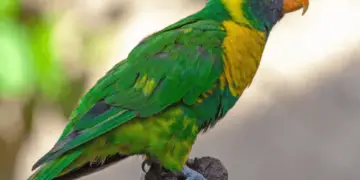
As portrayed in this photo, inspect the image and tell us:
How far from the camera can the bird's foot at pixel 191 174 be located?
1.65 metres

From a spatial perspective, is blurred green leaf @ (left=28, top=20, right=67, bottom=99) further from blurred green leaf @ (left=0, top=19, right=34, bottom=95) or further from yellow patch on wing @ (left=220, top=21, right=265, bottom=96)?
yellow patch on wing @ (left=220, top=21, right=265, bottom=96)

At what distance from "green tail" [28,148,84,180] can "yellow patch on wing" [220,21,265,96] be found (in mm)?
402

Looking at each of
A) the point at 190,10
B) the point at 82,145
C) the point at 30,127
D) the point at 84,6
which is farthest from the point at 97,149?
A: the point at 190,10

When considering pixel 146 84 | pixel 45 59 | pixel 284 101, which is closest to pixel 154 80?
pixel 146 84

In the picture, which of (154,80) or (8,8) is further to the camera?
(8,8)

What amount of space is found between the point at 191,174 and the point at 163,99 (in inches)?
7.3

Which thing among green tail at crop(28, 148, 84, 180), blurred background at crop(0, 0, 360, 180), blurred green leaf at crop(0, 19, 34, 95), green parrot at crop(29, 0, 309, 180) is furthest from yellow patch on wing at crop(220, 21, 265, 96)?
blurred background at crop(0, 0, 360, 180)

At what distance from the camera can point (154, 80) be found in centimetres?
170

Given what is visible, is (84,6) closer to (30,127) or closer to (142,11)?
(30,127)

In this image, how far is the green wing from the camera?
1624 millimetres

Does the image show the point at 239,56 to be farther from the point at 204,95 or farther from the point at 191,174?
the point at 191,174

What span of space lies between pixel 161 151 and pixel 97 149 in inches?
5.8

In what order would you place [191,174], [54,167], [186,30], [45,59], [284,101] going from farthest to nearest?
[284,101] → [45,59] → [186,30] → [191,174] → [54,167]

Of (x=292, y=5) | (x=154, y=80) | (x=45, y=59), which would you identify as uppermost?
(x=45, y=59)
